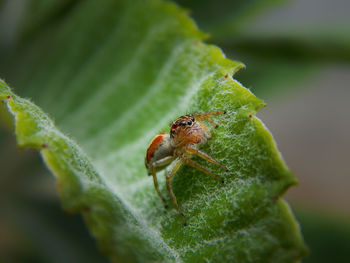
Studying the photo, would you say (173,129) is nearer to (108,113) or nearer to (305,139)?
(108,113)

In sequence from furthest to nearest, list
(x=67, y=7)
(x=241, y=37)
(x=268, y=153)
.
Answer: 1. (x=241, y=37)
2. (x=67, y=7)
3. (x=268, y=153)

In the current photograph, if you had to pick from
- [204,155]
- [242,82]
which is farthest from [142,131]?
[242,82]

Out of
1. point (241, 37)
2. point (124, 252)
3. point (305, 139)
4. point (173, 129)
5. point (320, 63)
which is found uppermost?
point (305, 139)

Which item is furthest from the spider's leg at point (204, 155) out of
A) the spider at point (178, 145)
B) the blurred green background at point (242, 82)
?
the blurred green background at point (242, 82)

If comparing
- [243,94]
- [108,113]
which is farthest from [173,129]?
[243,94]

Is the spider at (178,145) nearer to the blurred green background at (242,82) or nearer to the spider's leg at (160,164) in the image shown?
the spider's leg at (160,164)

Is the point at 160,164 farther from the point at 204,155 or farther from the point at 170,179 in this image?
the point at 204,155

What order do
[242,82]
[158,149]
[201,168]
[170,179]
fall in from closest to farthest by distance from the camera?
[201,168]
[170,179]
[158,149]
[242,82]
